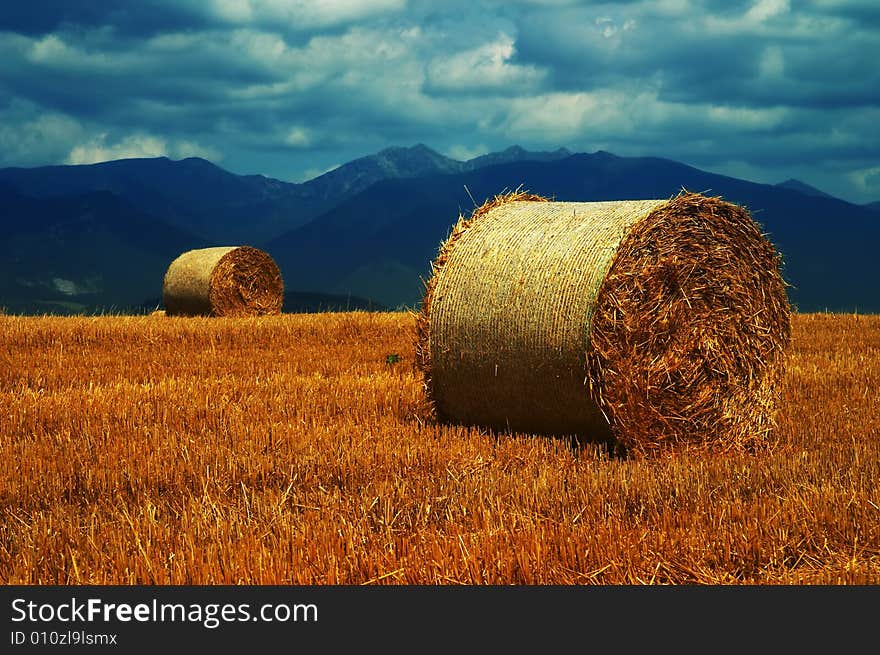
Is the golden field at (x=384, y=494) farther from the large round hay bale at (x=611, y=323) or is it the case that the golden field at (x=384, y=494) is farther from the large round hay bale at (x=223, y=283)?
the large round hay bale at (x=223, y=283)

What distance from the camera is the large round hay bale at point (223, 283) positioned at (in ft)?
68.5

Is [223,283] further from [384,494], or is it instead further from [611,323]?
[384,494]

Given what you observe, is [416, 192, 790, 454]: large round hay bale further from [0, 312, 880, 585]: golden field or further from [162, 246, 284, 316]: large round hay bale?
[162, 246, 284, 316]: large round hay bale

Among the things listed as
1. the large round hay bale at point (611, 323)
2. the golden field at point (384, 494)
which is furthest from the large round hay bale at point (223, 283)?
the large round hay bale at point (611, 323)

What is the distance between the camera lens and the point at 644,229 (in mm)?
7742

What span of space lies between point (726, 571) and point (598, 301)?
3.13 meters

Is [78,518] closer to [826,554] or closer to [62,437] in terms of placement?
[62,437]

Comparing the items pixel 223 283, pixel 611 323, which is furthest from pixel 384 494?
pixel 223 283

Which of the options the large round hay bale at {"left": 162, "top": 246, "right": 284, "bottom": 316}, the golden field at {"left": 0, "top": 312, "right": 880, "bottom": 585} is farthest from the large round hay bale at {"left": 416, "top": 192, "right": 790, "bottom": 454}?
the large round hay bale at {"left": 162, "top": 246, "right": 284, "bottom": 316}

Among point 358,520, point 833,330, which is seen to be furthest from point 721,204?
point 833,330

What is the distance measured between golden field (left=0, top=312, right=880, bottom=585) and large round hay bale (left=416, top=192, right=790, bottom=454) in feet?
1.11

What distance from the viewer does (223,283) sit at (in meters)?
21.0

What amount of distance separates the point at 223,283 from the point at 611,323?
14.8 m

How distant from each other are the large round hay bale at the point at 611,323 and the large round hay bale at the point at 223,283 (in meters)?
12.9
